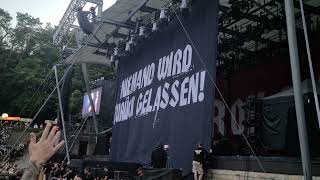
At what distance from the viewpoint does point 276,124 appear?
48.4 ft

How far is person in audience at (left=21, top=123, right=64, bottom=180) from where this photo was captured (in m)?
2.58

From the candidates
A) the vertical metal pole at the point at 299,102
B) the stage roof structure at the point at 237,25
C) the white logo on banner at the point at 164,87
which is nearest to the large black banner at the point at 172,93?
the white logo on banner at the point at 164,87

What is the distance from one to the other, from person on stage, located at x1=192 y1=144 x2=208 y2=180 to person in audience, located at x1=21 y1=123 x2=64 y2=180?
8597 millimetres

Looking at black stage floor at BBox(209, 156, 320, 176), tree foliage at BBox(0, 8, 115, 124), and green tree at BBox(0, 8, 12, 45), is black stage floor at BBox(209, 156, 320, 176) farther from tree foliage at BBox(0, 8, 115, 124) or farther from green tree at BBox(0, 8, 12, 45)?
green tree at BBox(0, 8, 12, 45)

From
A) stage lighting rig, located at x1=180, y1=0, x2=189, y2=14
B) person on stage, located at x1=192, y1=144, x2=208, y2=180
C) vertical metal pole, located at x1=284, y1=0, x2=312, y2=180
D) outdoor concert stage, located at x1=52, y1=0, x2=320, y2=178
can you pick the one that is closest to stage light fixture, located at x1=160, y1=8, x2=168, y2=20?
outdoor concert stage, located at x1=52, y1=0, x2=320, y2=178

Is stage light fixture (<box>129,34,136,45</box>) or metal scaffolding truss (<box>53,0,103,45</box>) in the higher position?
metal scaffolding truss (<box>53,0,103,45</box>)

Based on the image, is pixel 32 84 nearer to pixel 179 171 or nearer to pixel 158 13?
pixel 158 13

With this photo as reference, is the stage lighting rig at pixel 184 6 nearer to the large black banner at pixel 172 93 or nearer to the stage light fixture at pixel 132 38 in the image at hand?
the large black banner at pixel 172 93

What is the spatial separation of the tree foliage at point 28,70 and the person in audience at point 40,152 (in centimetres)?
3816

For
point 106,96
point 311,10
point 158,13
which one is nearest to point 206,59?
point 158,13

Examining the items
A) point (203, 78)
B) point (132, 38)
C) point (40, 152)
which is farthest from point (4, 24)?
point (40, 152)

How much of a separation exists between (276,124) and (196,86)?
411 cm

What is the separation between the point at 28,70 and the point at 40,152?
153 ft

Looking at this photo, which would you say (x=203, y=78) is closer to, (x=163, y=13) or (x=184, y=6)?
(x=184, y=6)
